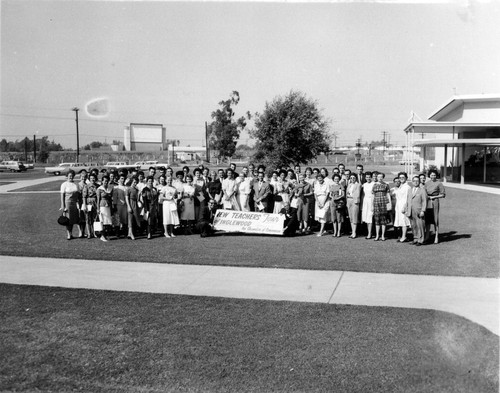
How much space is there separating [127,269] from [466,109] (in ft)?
104

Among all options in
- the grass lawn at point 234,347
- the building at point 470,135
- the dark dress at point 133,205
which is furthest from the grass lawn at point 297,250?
the building at point 470,135

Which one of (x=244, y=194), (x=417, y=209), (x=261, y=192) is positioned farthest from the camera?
(x=244, y=194)

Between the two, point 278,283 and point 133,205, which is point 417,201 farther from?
point 133,205

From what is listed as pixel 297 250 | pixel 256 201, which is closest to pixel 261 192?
pixel 256 201

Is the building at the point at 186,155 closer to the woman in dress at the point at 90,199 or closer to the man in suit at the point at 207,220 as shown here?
the man in suit at the point at 207,220

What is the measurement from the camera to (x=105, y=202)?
11992 mm

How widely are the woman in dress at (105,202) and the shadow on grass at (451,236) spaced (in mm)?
8150

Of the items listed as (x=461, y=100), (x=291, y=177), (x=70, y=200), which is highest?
(x=461, y=100)

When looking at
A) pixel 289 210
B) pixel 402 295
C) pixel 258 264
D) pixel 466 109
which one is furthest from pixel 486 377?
pixel 466 109

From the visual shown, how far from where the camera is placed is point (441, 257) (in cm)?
995

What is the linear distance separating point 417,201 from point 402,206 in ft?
1.93

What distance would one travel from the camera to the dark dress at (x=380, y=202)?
11742 mm

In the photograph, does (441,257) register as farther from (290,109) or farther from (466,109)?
(466,109)

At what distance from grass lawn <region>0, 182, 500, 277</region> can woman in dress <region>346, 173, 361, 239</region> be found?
0.44 meters
